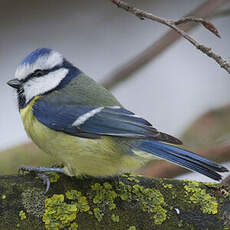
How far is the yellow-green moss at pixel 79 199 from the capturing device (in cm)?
145

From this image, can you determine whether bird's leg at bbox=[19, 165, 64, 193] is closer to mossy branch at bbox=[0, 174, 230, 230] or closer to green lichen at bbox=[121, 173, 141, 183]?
mossy branch at bbox=[0, 174, 230, 230]

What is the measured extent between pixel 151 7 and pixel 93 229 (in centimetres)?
256

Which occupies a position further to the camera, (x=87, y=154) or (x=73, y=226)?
(x=87, y=154)

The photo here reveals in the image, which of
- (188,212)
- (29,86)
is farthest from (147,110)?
(188,212)

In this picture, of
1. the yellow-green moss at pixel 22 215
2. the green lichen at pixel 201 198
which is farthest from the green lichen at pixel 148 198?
the yellow-green moss at pixel 22 215

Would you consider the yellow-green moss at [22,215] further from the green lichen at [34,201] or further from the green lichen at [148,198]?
the green lichen at [148,198]

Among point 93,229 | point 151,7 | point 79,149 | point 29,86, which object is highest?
point 151,7

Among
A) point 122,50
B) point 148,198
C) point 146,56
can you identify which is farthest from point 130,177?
point 122,50

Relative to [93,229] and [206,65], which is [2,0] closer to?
[206,65]

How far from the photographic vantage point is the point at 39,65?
Result: 1.86m

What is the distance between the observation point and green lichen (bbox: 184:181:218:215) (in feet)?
4.98

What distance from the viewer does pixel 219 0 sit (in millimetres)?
2176

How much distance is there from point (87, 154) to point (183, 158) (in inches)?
13.0

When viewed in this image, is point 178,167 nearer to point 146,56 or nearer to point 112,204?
point 146,56
